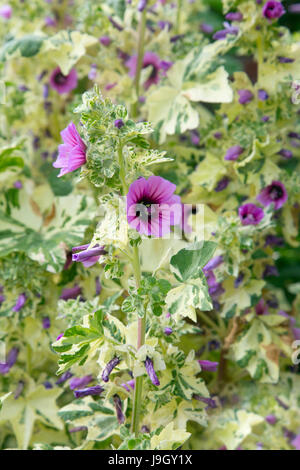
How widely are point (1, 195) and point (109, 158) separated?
44 centimetres

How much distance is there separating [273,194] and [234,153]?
8cm

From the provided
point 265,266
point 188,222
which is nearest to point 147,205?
point 188,222

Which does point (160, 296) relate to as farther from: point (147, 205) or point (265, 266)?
point (265, 266)

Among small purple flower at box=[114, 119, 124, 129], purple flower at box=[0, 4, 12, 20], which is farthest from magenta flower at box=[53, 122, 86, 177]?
purple flower at box=[0, 4, 12, 20]

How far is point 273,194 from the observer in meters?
0.73

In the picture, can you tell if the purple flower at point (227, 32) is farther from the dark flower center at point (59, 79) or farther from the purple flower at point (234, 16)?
the dark flower center at point (59, 79)

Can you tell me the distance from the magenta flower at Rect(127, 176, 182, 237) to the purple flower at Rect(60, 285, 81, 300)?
Result: 1.00ft

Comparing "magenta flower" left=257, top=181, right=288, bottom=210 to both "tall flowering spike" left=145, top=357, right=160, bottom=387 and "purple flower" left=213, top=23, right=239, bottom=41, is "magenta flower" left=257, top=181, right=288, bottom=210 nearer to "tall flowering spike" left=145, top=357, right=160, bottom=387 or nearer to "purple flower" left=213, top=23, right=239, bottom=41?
"purple flower" left=213, top=23, right=239, bottom=41

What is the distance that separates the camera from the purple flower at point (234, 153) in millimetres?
724

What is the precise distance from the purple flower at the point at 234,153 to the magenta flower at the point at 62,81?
12.7 inches

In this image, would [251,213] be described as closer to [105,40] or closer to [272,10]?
[272,10]

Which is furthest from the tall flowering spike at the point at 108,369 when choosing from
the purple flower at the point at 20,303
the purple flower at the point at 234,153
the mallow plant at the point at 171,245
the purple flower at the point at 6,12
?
the purple flower at the point at 6,12

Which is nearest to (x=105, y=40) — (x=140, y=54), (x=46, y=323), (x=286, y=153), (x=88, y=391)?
(x=140, y=54)

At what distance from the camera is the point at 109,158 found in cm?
43
